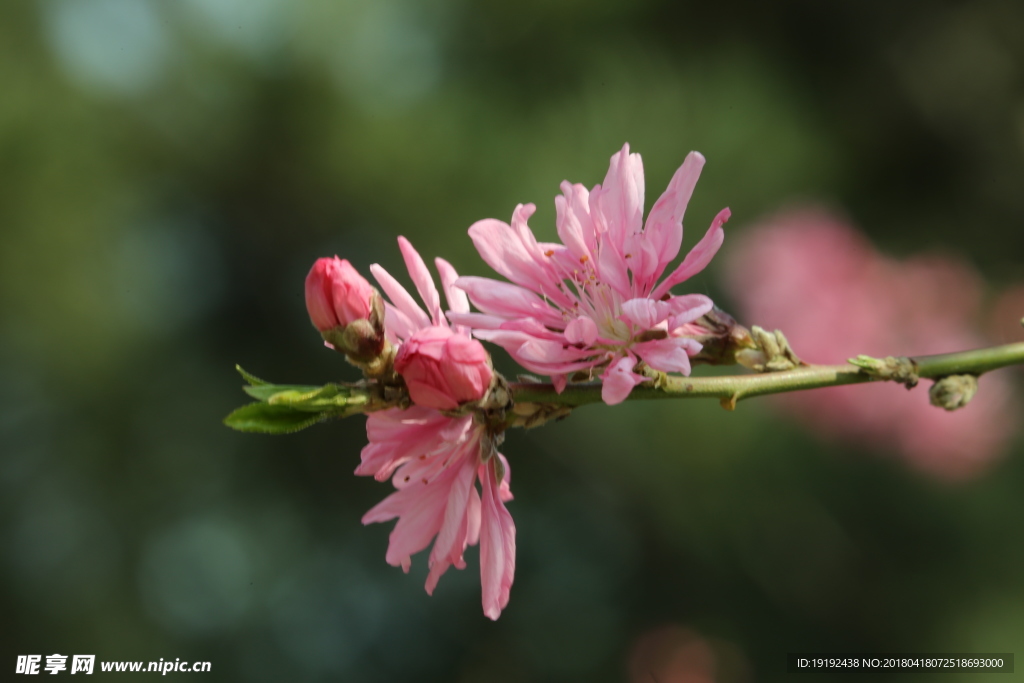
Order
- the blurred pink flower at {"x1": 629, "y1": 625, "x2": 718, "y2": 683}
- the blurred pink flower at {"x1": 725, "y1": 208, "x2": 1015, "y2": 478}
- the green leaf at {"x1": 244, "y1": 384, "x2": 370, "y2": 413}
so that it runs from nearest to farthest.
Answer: the green leaf at {"x1": 244, "y1": 384, "x2": 370, "y2": 413} → the blurred pink flower at {"x1": 725, "y1": 208, "x2": 1015, "y2": 478} → the blurred pink flower at {"x1": 629, "y1": 625, "x2": 718, "y2": 683}

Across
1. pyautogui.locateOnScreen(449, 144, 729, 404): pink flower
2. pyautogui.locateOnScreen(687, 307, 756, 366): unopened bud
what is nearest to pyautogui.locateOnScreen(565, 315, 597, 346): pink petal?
pyautogui.locateOnScreen(449, 144, 729, 404): pink flower

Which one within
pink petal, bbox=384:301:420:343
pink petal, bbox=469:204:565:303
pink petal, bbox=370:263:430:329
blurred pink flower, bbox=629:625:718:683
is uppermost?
pink petal, bbox=469:204:565:303

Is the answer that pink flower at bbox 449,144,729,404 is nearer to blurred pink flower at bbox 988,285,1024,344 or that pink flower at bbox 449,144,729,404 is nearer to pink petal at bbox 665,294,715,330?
pink petal at bbox 665,294,715,330

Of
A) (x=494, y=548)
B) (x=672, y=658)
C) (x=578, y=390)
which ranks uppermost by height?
(x=578, y=390)

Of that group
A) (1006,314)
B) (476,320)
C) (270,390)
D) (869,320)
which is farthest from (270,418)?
A: (1006,314)

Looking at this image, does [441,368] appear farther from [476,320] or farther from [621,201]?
[621,201]

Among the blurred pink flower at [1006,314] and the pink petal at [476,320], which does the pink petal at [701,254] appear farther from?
the blurred pink flower at [1006,314]

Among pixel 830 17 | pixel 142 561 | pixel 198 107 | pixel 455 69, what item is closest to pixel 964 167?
pixel 830 17
